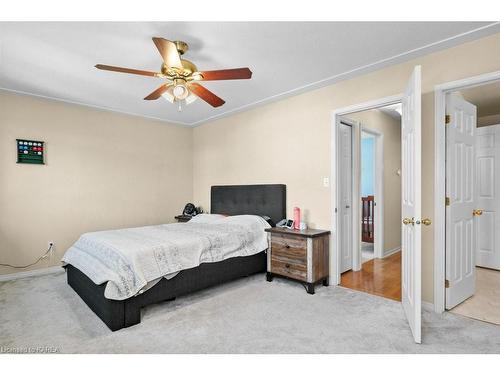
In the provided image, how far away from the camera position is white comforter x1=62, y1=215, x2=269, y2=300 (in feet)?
7.95

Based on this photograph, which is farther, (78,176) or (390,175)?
(390,175)

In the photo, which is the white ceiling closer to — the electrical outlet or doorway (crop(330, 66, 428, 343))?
doorway (crop(330, 66, 428, 343))

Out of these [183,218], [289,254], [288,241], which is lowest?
[289,254]

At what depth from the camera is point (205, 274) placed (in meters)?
3.02

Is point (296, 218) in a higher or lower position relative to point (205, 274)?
higher

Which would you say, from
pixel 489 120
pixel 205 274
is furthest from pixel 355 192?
pixel 489 120

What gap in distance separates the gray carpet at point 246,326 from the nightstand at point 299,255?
211mm

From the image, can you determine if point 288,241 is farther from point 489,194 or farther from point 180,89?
point 489,194

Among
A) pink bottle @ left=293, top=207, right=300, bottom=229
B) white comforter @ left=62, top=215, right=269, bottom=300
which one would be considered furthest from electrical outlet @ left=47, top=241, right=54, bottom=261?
pink bottle @ left=293, top=207, right=300, bottom=229

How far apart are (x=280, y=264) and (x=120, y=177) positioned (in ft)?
9.69

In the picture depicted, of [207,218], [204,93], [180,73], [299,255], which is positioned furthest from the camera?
[207,218]

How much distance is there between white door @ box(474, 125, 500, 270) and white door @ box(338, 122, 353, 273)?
72.4 inches

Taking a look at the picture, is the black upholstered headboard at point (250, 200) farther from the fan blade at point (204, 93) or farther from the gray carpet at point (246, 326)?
the fan blade at point (204, 93)

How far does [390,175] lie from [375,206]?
2.23 ft
